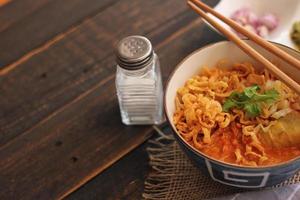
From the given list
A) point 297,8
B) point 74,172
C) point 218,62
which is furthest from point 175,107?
point 297,8

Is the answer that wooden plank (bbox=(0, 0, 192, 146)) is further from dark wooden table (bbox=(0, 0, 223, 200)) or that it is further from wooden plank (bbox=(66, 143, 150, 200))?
wooden plank (bbox=(66, 143, 150, 200))

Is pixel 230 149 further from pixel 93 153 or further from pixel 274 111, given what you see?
pixel 93 153

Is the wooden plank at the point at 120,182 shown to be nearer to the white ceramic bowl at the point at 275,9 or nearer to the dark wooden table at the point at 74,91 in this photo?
the dark wooden table at the point at 74,91

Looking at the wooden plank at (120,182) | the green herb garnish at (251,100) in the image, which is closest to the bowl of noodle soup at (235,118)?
the green herb garnish at (251,100)

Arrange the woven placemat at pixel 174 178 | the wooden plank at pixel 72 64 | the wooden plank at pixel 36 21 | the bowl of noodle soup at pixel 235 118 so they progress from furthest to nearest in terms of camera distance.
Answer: the wooden plank at pixel 36 21
the wooden plank at pixel 72 64
the woven placemat at pixel 174 178
the bowl of noodle soup at pixel 235 118

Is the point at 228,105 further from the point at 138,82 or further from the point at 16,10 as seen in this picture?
the point at 16,10

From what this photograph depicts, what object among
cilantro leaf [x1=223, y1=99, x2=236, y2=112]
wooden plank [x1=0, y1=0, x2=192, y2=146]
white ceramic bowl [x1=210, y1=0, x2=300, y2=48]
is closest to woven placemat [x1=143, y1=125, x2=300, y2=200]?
cilantro leaf [x1=223, y1=99, x2=236, y2=112]

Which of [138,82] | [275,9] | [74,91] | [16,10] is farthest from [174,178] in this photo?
[16,10]
